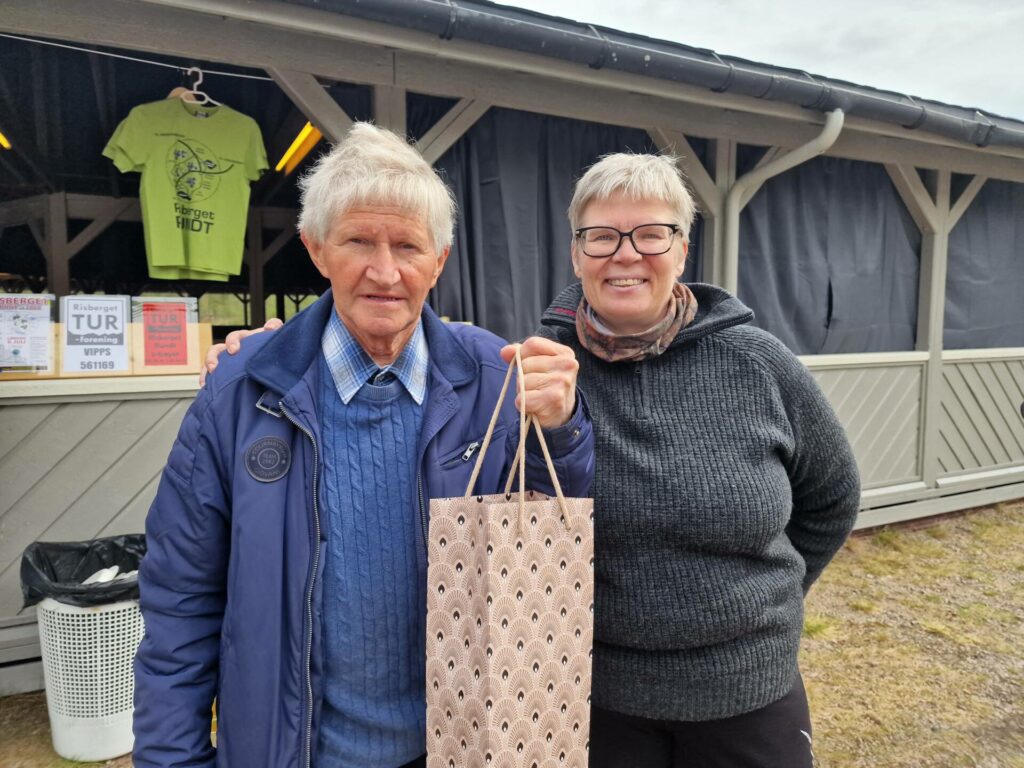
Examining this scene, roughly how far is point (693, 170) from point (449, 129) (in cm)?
166

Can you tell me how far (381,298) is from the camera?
115cm

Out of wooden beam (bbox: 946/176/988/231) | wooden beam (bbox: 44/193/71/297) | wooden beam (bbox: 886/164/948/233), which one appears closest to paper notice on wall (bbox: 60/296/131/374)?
wooden beam (bbox: 44/193/71/297)

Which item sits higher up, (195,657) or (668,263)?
(668,263)

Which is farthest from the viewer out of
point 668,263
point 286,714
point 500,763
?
point 668,263

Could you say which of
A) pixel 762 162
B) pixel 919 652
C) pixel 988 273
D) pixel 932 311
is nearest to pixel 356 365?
pixel 919 652

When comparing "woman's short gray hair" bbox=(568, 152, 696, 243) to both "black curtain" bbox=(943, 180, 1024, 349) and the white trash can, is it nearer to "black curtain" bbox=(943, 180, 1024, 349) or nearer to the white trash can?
the white trash can

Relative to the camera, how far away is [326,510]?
45.1 inches

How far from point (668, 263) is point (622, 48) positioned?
8.13 feet

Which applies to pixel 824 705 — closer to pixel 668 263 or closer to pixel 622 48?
pixel 668 263

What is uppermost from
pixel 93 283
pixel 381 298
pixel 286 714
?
pixel 93 283

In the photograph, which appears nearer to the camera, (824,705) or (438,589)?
(438,589)

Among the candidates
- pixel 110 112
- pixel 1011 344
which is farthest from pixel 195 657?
pixel 1011 344

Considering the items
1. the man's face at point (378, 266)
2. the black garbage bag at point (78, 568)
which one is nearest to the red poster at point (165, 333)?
the black garbage bag at point (78, 568)

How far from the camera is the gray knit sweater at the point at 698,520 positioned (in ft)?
4.28
